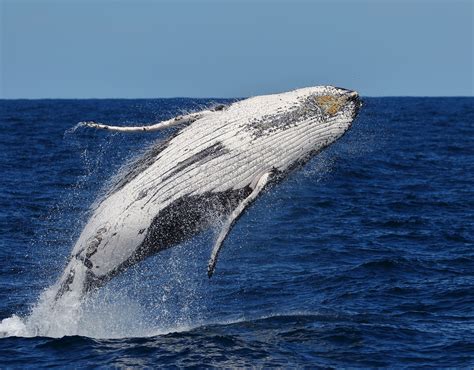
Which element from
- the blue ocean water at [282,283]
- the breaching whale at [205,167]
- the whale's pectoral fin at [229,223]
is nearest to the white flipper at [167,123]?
the breaching whale at [205,167]

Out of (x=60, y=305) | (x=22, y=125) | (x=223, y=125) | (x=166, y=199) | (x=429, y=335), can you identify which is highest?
(x=22, y=125)

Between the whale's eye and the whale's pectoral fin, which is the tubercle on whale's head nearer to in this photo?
the whale's eye

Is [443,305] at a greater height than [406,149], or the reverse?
[406,149]

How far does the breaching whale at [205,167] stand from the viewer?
16.0m

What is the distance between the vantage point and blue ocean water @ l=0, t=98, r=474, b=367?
55.3 feet

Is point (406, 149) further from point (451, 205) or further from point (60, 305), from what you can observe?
point (60, 305)

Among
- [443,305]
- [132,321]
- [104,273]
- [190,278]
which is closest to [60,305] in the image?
[104,273]

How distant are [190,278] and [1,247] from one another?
18.4 ft

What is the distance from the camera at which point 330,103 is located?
16.3m

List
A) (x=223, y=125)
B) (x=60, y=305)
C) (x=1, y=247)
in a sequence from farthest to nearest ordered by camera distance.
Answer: (x=1, y=247) < (x=60, y=305) < (x=223, y=125)

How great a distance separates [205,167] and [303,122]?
1821 millimetres

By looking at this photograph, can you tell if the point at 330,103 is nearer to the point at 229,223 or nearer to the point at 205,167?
the point at 205,167

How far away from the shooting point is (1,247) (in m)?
25.3

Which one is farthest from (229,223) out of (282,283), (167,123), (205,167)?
(282,283)
